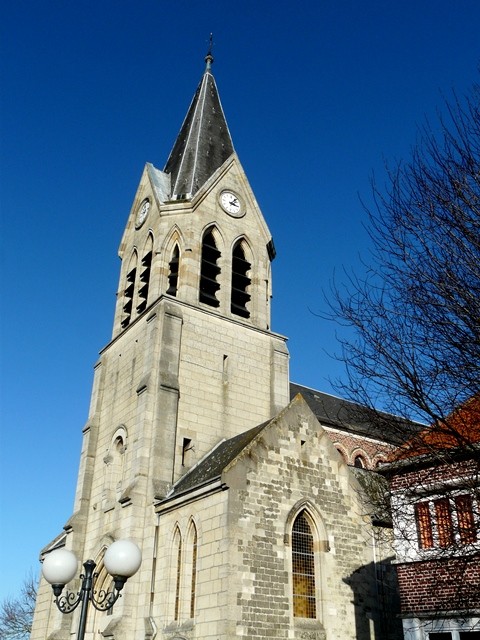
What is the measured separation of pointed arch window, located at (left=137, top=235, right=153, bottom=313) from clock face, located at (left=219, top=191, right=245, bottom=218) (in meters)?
3.52

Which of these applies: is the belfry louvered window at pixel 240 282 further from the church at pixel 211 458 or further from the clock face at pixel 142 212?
the clock face at pixel 142 212

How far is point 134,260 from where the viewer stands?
2797cm

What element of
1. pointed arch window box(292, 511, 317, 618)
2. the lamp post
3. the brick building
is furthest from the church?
the lamp post

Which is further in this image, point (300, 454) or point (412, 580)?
point (300, 454)

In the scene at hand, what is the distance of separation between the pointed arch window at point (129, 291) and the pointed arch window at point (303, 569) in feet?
40.3

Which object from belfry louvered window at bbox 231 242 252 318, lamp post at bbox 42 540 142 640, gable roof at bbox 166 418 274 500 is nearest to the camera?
lamp post at bbox 42 540 142 640

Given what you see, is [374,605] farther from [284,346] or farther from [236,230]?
[236,230]

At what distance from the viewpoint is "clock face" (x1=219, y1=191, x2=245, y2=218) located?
2733cm

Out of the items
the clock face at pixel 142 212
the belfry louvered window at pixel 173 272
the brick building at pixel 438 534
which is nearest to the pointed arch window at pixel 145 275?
the belfry louvered window at pixel 173 272

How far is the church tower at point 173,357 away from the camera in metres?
20.1

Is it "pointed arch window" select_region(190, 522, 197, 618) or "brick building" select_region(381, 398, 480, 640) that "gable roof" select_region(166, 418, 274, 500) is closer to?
"pointed arch window" select_region(190, 522, 197, 618)

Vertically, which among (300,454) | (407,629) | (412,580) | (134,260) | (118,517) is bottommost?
(407,629)

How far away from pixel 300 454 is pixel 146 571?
5.55 meters

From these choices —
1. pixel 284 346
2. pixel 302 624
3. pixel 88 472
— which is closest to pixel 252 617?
pixel 302 624
